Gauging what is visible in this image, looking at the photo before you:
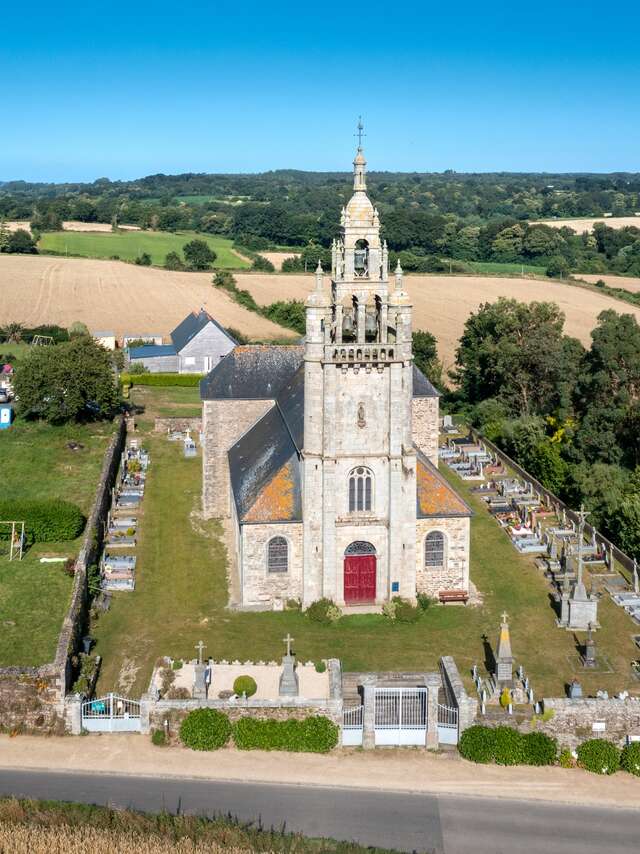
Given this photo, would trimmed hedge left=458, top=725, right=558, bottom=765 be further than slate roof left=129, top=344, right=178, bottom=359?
No

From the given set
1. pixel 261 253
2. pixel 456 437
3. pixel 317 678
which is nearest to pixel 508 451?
pixel 456 437

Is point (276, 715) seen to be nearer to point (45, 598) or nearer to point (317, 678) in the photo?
point (317, 678)

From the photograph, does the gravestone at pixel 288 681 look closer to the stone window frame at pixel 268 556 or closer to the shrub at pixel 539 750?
the shrub at pixel 539 750

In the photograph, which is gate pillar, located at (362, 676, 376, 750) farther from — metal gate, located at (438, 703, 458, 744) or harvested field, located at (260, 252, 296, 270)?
harvested field, located at (260, 252, 296, 270)

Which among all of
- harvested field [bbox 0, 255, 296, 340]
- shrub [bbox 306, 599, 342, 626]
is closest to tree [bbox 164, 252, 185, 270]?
harvested field [bbox 0, 255, 296, 340]

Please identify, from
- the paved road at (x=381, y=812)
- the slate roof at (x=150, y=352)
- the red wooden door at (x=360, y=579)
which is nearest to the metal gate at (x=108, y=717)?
the paved road at (x=381, y=812)
